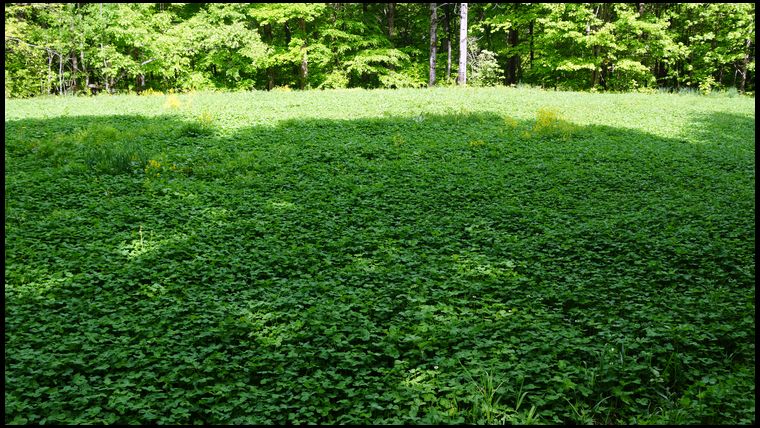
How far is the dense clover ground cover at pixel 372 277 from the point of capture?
3.78 meters

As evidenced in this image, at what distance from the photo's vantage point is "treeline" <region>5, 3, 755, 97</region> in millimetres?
24078

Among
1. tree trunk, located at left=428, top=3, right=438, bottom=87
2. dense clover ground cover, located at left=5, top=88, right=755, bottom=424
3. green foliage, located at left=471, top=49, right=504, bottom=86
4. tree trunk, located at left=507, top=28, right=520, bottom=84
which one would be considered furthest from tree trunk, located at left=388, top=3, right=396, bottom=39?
dense clover ground cover, located at left=5, top=88, right=755, bottom=424

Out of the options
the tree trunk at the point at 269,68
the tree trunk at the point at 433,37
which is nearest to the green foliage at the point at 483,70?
the tree trunk at the point at 433,37

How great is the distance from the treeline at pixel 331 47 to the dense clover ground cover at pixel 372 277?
14686 millimetres

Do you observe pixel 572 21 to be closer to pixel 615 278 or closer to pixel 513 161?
pixel 513 161

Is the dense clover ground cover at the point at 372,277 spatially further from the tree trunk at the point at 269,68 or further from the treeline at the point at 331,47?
the tree trunk at the point at 269,68

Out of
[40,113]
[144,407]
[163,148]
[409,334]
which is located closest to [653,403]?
[409,334]

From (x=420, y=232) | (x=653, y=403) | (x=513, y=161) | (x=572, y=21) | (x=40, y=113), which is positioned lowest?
(x=653, y=403)

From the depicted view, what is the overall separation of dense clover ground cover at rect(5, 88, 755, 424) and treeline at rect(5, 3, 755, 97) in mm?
14686

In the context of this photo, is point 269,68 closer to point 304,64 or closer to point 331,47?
point 304,64

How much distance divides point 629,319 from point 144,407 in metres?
4.34

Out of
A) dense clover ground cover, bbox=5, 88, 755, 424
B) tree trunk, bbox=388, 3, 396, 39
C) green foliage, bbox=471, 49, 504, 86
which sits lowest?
dense clover ground cover, bbox=5, 88, 755, 424

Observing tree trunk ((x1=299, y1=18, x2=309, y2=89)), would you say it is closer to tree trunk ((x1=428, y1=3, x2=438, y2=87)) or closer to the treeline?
the treeline

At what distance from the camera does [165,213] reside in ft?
24.4
